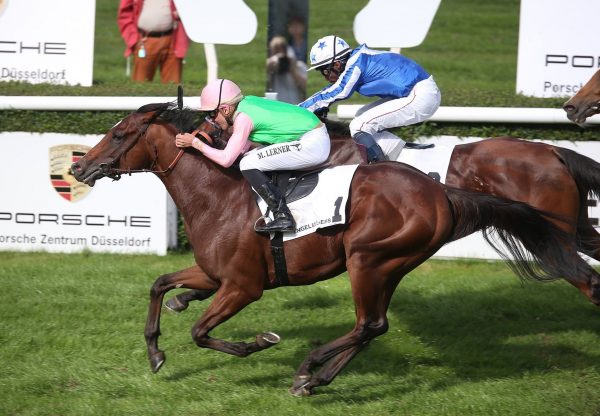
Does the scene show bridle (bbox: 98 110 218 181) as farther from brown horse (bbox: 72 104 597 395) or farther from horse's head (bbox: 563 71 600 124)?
horse's head (bbox: 563 71 600 124)

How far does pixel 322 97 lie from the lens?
277 inches

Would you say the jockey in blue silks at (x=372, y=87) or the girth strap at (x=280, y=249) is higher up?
the jockey in blue silks at (x=372, y=87)

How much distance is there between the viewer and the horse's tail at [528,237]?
19.9 ft

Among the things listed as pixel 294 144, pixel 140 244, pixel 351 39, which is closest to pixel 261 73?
pixel 351 39

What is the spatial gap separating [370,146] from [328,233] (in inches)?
44.4

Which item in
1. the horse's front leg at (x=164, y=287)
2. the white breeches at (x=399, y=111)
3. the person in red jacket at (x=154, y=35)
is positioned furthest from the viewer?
the person in red jacket at (x=154, y=35)

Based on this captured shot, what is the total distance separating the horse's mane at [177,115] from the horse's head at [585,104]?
9.21ft

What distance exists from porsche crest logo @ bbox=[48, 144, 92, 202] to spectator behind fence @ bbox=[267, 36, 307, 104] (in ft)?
6.12

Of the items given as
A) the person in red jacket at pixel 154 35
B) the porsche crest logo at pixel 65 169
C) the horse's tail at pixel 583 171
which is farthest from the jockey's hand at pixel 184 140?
the person in red jacket at pixel 154 35

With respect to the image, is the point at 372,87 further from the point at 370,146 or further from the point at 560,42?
the point at 560,42

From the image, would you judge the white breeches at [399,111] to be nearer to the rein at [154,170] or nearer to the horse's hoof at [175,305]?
the rein at [154,170]

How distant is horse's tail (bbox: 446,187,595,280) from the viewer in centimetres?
605

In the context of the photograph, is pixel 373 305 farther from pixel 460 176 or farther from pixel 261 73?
pixel 261 73

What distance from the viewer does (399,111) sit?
7199 mm
